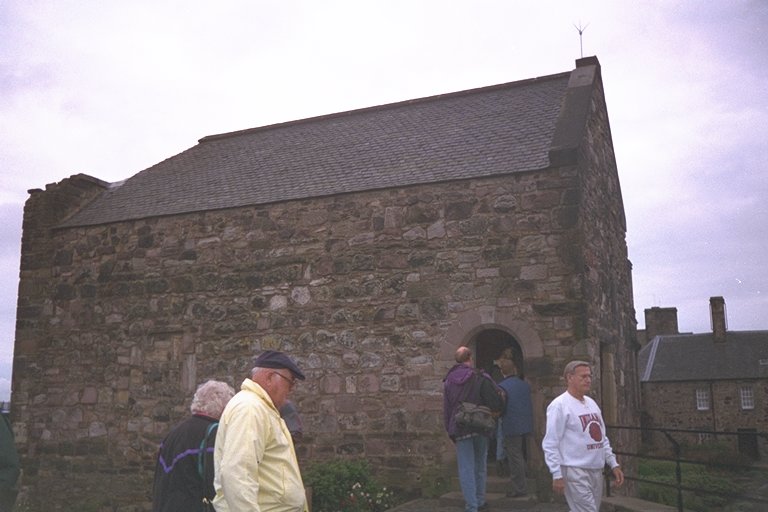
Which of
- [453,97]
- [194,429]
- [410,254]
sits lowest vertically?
[194,429]

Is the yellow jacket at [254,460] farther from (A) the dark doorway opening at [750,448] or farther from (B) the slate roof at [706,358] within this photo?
(B) the slate roof at [706,358]

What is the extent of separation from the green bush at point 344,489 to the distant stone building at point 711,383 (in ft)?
98.2

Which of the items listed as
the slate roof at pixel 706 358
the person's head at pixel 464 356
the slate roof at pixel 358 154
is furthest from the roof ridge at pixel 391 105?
the slate roof at pixel 706 358

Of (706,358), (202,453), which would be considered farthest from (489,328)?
(706,358)

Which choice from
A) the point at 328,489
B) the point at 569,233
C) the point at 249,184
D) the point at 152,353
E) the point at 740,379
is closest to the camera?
the point at 328,489

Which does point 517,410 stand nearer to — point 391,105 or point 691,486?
point 691,486

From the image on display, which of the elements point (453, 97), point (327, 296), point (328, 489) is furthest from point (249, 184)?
point (328, 489)

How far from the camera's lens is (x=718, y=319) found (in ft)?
135

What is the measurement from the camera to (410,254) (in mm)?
11547

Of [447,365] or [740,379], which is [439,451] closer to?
[447,365]

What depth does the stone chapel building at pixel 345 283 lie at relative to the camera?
35.7 ft

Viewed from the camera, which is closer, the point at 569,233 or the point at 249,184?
the point at 569,233

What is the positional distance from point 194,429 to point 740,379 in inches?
1546

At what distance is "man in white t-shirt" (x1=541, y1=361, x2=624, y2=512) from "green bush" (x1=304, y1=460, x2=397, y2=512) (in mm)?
4073
